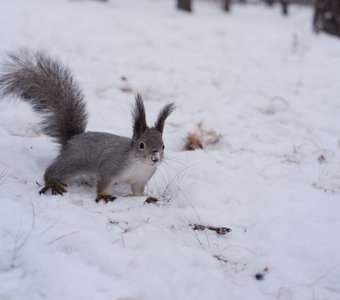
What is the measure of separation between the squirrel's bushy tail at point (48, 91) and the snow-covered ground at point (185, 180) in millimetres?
319

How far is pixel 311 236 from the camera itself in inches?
97.8

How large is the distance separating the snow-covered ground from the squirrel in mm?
154

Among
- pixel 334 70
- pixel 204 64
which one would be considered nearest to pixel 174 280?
pixel 204 64

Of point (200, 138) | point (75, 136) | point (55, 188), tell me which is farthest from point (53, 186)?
point (200, 138)

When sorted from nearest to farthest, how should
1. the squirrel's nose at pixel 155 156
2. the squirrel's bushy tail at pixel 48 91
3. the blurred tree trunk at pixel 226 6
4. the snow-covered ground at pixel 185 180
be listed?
the snow-covered ground at pixel 185 180
the squirrel's nose at pixel 155 156
the squirrel's bushy tail at pixel 48 91
the blurred tree trunk at pixel 226 6

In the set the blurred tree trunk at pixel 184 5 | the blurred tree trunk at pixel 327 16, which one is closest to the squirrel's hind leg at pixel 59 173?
the blurred tree trunk at pixel 327 16

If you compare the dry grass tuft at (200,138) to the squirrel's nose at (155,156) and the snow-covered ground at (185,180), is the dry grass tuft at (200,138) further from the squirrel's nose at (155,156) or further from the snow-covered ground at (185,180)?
the squirrel's nose at (155,156)

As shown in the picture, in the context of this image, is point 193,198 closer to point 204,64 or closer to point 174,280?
point 174,280

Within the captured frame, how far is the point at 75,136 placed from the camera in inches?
123

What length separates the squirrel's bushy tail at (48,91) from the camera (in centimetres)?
311

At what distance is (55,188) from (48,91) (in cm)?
76

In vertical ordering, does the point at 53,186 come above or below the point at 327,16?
below

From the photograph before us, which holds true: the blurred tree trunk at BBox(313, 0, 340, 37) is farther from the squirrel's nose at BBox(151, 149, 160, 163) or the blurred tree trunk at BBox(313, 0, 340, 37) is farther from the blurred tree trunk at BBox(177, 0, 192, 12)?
the squirrel's nose at BBox(151, 149, 160, 163)

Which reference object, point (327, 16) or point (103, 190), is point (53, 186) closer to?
point (103, 190)
